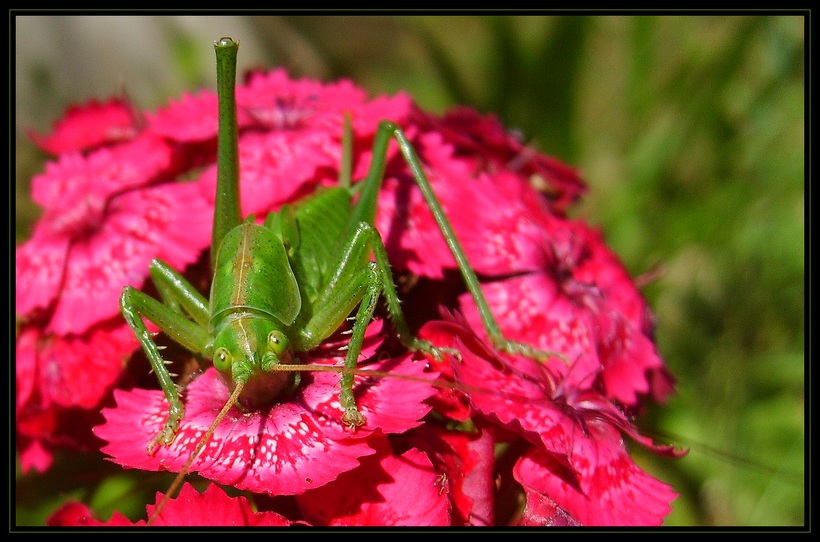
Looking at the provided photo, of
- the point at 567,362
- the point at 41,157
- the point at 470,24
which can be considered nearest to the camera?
the point at 567,362

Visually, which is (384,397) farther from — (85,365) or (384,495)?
(85,365)

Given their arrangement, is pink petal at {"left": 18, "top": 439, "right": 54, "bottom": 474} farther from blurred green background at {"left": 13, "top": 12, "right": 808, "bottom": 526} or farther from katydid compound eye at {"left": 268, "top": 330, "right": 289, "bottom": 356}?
blurred green background at {"left": 13, "top": 12, "right": 808, "bottom": 526}

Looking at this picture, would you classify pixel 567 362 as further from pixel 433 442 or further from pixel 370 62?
pixel 370 62

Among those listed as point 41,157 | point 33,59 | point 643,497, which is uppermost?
point 33,59

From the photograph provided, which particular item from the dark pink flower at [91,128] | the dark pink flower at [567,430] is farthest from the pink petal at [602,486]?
the dark pink flower at [91,128]

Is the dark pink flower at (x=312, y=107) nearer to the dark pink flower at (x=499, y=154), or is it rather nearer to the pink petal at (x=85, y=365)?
the dark pink flower at (x=499, y=154)

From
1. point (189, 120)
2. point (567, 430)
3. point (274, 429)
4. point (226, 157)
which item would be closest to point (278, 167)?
point (226, 157)

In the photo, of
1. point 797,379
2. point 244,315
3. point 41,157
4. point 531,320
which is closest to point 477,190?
point 531,320
